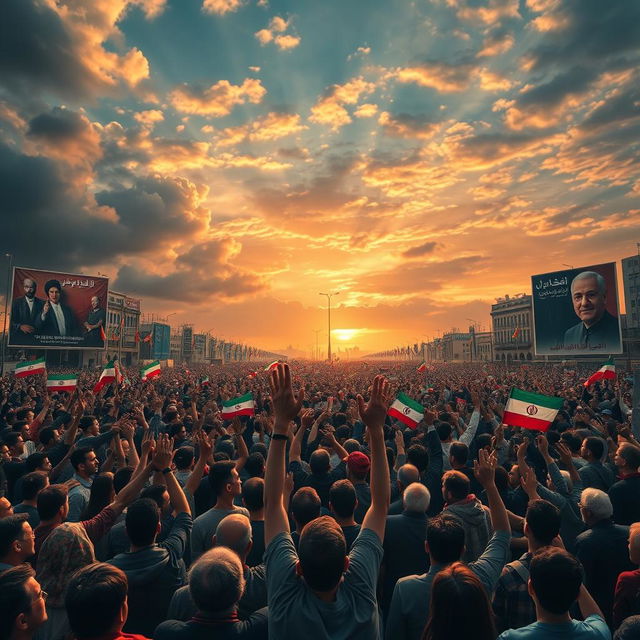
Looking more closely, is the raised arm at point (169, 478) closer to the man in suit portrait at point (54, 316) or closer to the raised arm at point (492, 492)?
the raised arm at point (492, 492)

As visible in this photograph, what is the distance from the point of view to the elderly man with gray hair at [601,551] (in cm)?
357

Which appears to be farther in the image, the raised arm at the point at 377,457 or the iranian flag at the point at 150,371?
the iranian flag at the point at 150,371

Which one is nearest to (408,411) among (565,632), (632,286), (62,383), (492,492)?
(492,492)

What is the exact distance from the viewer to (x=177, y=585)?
3131 millimetres

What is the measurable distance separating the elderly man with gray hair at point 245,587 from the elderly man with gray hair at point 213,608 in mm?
440

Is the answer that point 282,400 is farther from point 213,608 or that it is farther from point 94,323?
point 94,323

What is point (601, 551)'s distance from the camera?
362 centimetres

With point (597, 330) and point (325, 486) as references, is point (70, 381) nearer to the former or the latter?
point (325, 486)

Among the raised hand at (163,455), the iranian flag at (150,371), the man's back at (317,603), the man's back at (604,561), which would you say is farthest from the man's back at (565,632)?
the iranian flag at (150,371)

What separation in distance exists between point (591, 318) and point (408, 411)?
167 feet

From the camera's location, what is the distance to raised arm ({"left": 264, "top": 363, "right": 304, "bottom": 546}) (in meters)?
2.42

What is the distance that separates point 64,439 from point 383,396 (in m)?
6.09

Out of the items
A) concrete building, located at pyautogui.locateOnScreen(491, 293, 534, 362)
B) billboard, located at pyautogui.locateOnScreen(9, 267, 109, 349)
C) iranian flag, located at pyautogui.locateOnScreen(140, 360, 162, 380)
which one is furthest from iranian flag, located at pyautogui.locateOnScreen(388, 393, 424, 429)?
concrete building, located at pyautogui.locateOnScreen(491, 293, 534, 362)

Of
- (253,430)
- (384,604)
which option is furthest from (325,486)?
(253,430)
